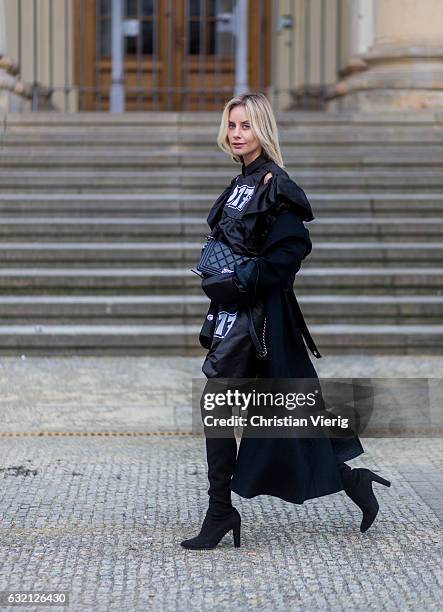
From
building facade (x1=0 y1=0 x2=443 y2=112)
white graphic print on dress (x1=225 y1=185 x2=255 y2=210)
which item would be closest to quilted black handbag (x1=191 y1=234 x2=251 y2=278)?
white graphic print on dress (x1=225 y1=185 x2=255 y2=210)

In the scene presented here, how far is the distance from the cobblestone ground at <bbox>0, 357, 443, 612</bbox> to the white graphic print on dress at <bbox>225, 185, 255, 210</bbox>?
1388 mm

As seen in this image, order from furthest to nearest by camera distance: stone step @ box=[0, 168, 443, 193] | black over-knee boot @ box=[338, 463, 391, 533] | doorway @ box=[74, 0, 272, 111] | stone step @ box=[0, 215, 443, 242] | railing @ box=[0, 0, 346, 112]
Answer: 1. doorway @ box=[74, 0, 272, 111]
2. railing @ box=[0, 0, 346, 112]
3. stone step @ box=[0, 168, 443, 193]
4. stone step @ box=[0, 215, 443, 242]
5. black over-knee boot @ box=[338, 463, 391, 533]

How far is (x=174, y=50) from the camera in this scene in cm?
1659

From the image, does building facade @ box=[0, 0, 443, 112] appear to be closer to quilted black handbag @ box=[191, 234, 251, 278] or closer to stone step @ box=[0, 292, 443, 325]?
stone step @ box=[0, 292, 443, 325]

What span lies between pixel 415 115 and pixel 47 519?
8.35 metres

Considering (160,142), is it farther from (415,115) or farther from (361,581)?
(361,581)

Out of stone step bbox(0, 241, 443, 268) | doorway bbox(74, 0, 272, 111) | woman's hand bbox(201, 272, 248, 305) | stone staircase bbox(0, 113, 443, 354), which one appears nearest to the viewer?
woman's hand bbox(201, 272, 248, 305)

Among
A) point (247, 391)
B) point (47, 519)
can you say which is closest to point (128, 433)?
point (47, 519)

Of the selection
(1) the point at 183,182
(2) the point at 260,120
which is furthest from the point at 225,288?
(1) the point at 183,182

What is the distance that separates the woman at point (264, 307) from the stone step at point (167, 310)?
493cm

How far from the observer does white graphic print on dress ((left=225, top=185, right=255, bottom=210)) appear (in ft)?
16.7

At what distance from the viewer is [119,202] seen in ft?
37.6

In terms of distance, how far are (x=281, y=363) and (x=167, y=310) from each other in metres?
5.07

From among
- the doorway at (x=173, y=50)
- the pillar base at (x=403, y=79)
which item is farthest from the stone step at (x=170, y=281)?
the doorway at (x=173, y=50)
